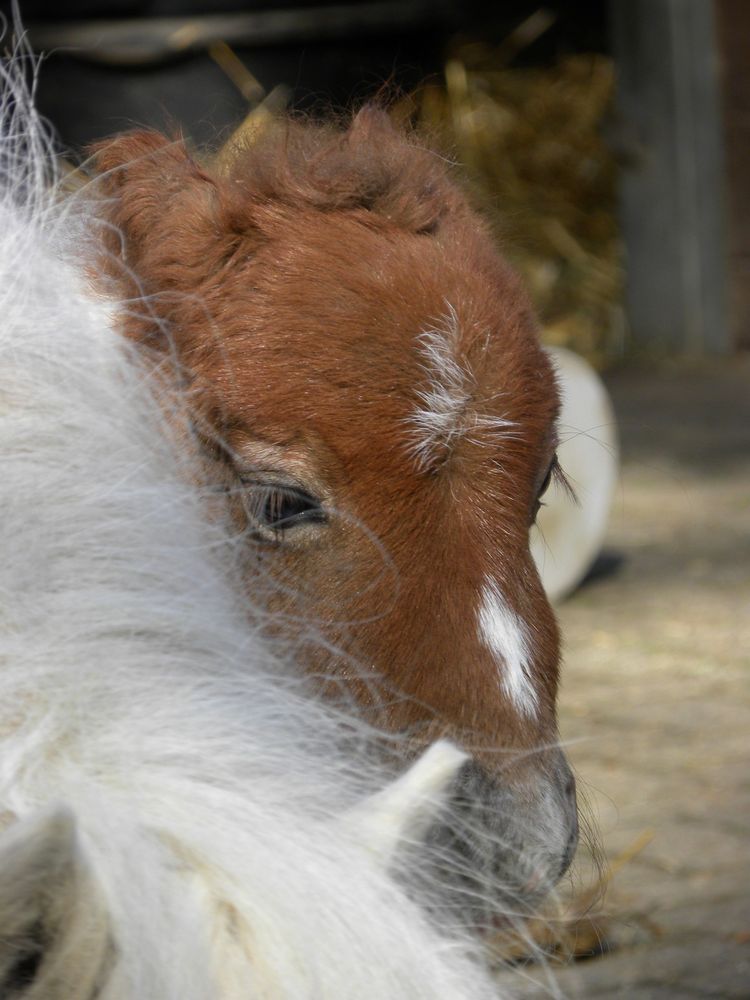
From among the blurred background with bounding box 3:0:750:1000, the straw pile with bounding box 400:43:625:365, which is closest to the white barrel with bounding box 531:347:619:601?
the blurred background with bounding box 3:0:750:1000

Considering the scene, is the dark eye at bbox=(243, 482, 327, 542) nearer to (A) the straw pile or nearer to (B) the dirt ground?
(B) the dirt ground

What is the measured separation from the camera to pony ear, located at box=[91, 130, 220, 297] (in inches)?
60.8

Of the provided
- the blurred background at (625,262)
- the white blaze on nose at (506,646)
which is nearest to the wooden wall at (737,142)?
the blurred background at (625,262)

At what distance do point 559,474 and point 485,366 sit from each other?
1.16 feet

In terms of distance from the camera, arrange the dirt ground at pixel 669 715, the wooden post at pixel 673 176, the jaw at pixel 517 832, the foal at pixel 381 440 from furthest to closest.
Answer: the wooden post at pixel 673 176 → the dirt ground at pixel 669 715 → the foal at pixel 381 440 → the jaw at pixel 517 832

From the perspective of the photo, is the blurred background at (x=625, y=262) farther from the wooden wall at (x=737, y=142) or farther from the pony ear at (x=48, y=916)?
the pony ear at (x=48, y=916)

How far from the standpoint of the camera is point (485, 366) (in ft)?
4.88

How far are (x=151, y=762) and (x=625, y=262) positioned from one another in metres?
7.54

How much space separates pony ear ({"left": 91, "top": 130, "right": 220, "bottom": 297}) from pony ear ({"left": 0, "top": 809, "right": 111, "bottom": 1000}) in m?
0.85

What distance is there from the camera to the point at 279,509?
57.2 inches

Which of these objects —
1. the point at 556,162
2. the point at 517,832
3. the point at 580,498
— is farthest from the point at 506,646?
the point at 556,162

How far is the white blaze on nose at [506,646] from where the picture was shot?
1.41 meters

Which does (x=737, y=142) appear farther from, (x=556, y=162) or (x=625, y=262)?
(x=556, y=162)

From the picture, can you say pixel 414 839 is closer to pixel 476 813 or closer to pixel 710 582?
pixel 476 813
